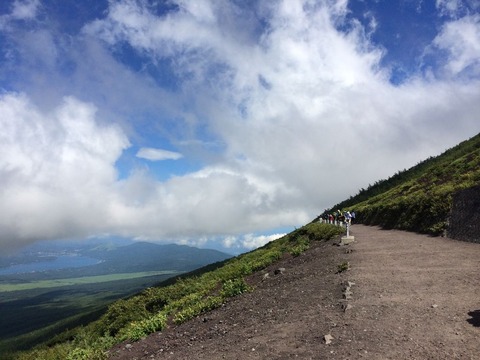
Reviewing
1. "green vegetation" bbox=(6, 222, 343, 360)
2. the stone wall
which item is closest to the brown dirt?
"green vegetation" bbox=(6, 222, 343, 360)

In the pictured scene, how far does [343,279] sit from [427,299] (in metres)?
4.07

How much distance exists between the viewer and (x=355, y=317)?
1002 centimetres

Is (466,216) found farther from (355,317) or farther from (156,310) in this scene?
(156,310)

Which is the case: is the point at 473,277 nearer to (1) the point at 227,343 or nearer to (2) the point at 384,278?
(2) the point at 384,278

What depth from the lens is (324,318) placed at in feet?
34.5

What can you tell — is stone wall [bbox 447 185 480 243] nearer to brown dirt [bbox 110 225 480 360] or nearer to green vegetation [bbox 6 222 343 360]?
brown dirt [bbox 110 225 480 360]

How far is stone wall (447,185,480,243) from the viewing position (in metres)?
21.5

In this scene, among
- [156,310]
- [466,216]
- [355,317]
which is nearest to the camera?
[355,317]

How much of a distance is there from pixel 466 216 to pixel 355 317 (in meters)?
18.0

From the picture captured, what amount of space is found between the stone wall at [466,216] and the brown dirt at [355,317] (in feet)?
7.79

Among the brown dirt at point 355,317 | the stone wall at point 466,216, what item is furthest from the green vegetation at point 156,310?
the stone wall at point 466,216

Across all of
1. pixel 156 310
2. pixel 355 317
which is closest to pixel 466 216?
pixel 355 317

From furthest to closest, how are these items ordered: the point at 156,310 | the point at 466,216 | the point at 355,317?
the point at 156,310, the point at 466,216, the point at 355,317

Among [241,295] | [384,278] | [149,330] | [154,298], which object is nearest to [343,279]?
[384,278]
